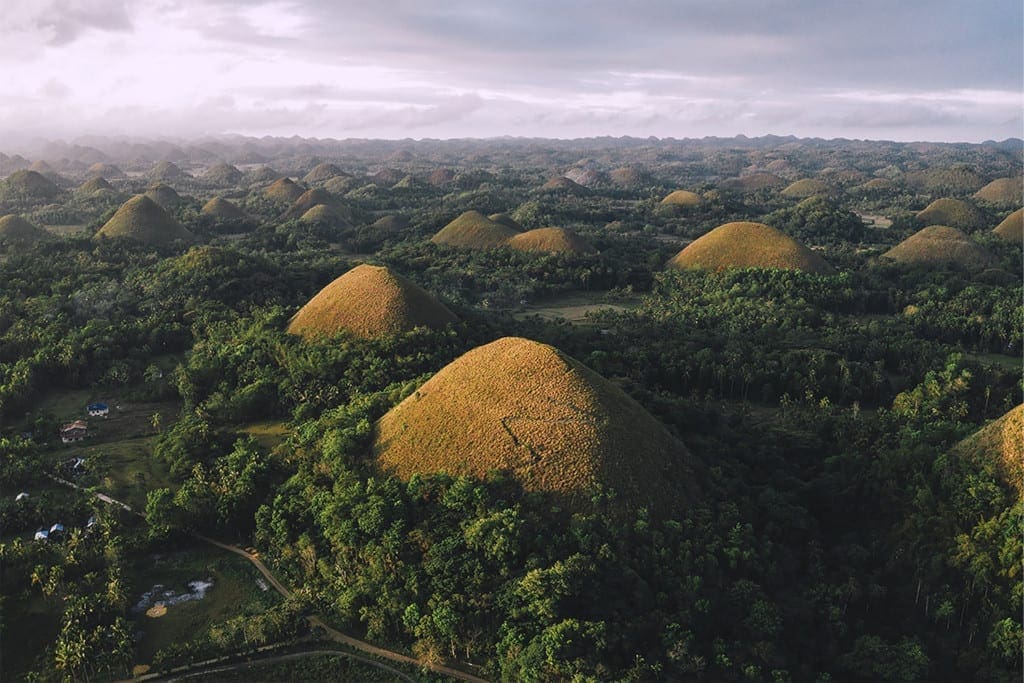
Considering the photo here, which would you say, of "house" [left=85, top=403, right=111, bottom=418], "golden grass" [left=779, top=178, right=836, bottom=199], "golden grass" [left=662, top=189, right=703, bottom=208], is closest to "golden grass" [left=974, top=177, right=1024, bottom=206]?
"golden grass" [left=779, top=178, right=836, bottom=199]

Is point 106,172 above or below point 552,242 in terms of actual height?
above

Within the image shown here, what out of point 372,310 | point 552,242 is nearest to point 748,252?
point 552,242

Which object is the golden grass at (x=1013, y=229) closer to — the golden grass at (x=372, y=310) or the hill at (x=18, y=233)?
the golden grass at (x=372, y=310)

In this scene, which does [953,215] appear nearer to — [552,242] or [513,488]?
[552,242]

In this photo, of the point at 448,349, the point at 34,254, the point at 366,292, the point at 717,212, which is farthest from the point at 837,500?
the point at 717,212

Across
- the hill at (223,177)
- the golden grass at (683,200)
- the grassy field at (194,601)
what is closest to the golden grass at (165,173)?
the hill at (223,177)
